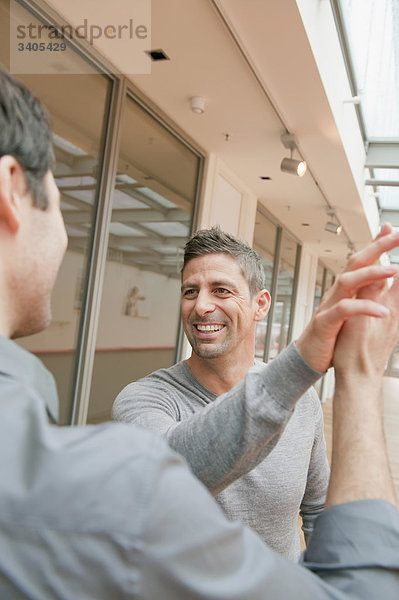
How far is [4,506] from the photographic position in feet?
1.39

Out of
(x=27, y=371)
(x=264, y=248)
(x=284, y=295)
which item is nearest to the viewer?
(x=27, y=371)

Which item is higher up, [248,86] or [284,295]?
[248,86]

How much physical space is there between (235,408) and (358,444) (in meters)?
0.19

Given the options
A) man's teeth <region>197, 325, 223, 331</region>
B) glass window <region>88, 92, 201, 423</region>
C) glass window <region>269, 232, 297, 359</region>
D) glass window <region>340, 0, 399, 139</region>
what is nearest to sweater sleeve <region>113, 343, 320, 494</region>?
man's teeth <region>197, 325, 223, 331</region>

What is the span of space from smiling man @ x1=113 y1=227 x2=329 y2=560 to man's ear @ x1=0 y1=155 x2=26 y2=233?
0.42 m

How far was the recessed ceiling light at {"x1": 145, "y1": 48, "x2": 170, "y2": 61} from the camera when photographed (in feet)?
10.1

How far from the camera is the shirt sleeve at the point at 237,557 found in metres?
0.43

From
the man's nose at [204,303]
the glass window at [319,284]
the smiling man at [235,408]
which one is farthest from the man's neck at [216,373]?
the glass window at [319,284]

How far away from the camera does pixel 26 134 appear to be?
2.12 ft

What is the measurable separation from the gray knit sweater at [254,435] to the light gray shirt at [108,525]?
258 mm

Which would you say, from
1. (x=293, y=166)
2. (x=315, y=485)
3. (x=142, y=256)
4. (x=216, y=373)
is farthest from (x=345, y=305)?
(x=293, y=166)

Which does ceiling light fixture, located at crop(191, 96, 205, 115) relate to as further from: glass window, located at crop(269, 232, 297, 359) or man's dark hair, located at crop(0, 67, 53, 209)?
glass window, located at crop(269, 232, 297, 359)

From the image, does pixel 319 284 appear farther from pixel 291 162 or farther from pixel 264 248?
pixel 291 162

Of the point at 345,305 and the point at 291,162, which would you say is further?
the point at 291,162
